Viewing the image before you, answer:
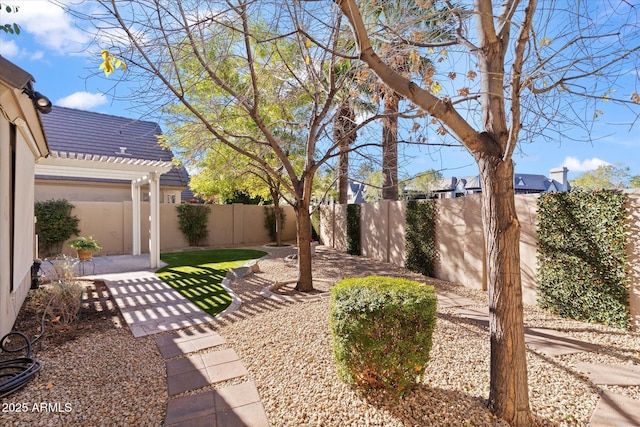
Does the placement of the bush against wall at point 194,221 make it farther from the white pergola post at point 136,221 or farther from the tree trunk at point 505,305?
the tree trunk at point 505,305

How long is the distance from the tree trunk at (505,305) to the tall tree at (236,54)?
1959 millimetres

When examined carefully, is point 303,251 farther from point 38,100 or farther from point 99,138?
point 99,138

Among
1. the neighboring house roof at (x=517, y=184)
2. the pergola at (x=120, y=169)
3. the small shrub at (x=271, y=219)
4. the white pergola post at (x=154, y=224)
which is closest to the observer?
the pergola at (x=120, y=169)

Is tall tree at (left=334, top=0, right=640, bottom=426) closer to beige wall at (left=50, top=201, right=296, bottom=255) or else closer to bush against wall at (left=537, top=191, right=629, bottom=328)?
Result: bush against wall at (left=537, top=191, right=629, bottom=328)

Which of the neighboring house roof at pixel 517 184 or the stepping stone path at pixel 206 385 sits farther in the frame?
the neighboring house roof at pixel 517 184

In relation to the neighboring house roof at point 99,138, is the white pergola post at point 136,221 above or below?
below

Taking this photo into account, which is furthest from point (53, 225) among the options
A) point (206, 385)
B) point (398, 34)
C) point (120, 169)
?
point (398, 34)

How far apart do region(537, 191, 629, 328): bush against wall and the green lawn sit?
19.6 ft

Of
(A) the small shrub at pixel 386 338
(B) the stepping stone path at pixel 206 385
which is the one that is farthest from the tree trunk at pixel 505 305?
(B) the stepping stone path at pixel 206 385

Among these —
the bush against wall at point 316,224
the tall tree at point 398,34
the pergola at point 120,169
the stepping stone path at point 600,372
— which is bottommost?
the stepping stone path at point 600,372

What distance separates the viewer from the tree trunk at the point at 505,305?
2.59m

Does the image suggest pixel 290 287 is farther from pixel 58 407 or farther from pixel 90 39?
pixel 90 39

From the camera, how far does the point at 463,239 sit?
305 inches

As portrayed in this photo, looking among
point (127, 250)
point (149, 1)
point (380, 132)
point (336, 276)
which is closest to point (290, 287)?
point (336, 276)
